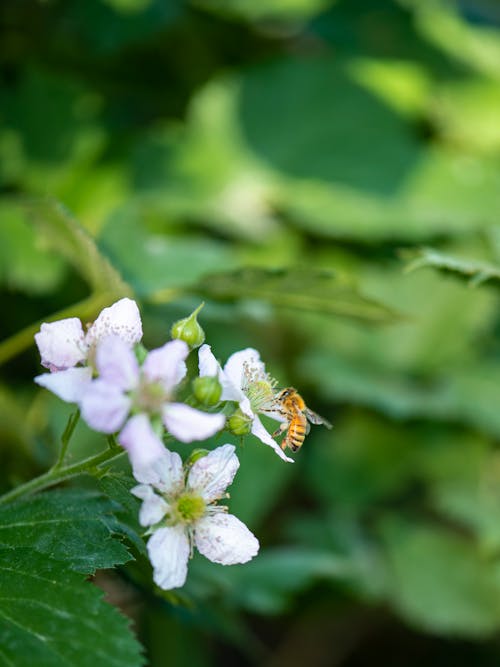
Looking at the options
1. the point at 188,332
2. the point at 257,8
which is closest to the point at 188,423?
the point at 188,332

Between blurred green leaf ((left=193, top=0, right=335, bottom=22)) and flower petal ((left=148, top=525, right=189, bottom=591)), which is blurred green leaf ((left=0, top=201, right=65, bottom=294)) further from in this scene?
flower petal ((left=148, top=525, right=189, bottom=591))

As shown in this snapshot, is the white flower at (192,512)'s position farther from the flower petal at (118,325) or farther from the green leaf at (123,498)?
the flower petal at (118,325)

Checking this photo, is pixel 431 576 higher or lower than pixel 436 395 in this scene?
lower

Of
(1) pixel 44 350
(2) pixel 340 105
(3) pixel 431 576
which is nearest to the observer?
(1) pixel 44 350

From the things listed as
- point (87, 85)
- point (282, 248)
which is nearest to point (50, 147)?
point (87, 85)

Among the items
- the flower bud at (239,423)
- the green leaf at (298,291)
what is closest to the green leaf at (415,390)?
the green leaf at (298,291)

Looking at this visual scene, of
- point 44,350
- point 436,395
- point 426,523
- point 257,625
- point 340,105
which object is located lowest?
point 257,625

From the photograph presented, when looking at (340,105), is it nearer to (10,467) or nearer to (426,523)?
(426,523)

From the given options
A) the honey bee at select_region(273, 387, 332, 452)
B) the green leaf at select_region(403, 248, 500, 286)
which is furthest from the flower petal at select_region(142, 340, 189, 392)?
the green leaf at select_region(403, 248, 500, 286)
